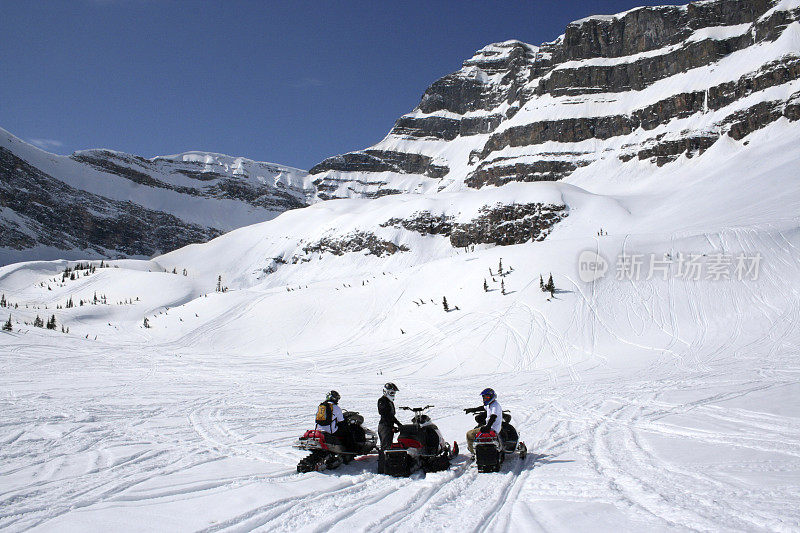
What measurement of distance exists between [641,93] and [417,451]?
92538 millimetres

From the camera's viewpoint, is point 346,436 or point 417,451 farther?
point 346,436

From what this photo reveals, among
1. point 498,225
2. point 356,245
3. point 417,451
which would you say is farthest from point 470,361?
point 356,245

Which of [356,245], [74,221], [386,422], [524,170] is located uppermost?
[524,170]

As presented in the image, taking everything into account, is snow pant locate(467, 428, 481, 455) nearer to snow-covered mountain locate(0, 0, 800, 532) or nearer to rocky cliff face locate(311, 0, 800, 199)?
snow-covered mountain locate(0, 0, 800, 532)

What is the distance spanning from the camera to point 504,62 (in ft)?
470

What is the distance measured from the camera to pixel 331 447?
20.7ft

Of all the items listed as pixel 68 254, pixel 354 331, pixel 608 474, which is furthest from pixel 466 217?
pixel 68 254

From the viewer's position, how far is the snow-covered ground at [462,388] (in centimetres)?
475

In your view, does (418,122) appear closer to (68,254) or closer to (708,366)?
(68,254)
